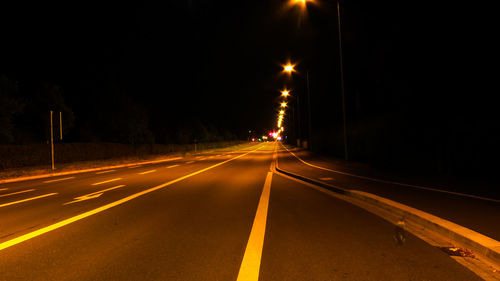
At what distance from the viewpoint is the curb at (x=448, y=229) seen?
15.5 feet

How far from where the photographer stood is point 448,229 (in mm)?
5734

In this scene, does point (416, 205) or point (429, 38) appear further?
point (429, 38)

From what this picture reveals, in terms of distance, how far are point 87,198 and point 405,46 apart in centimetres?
1769

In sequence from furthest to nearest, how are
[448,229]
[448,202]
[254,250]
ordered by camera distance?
[448,202] → [448,229] → [254,250]

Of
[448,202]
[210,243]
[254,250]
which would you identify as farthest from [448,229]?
[210,243]

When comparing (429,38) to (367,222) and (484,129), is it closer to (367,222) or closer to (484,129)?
(484,129)

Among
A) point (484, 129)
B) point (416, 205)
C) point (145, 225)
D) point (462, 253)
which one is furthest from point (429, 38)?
point (145, 225)

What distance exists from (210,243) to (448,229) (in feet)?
14.7

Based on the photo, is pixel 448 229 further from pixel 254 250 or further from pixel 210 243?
pixel 210 243

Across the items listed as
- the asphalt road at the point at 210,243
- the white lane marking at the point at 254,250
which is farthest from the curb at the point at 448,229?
the white lane marking at the point at 254,250

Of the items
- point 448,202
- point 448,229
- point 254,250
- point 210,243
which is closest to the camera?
point 254,250

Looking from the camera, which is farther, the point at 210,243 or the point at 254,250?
the point at 210,243

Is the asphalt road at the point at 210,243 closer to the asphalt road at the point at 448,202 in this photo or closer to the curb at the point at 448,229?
the curb at the point at 448,229

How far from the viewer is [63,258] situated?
4.89 metres
